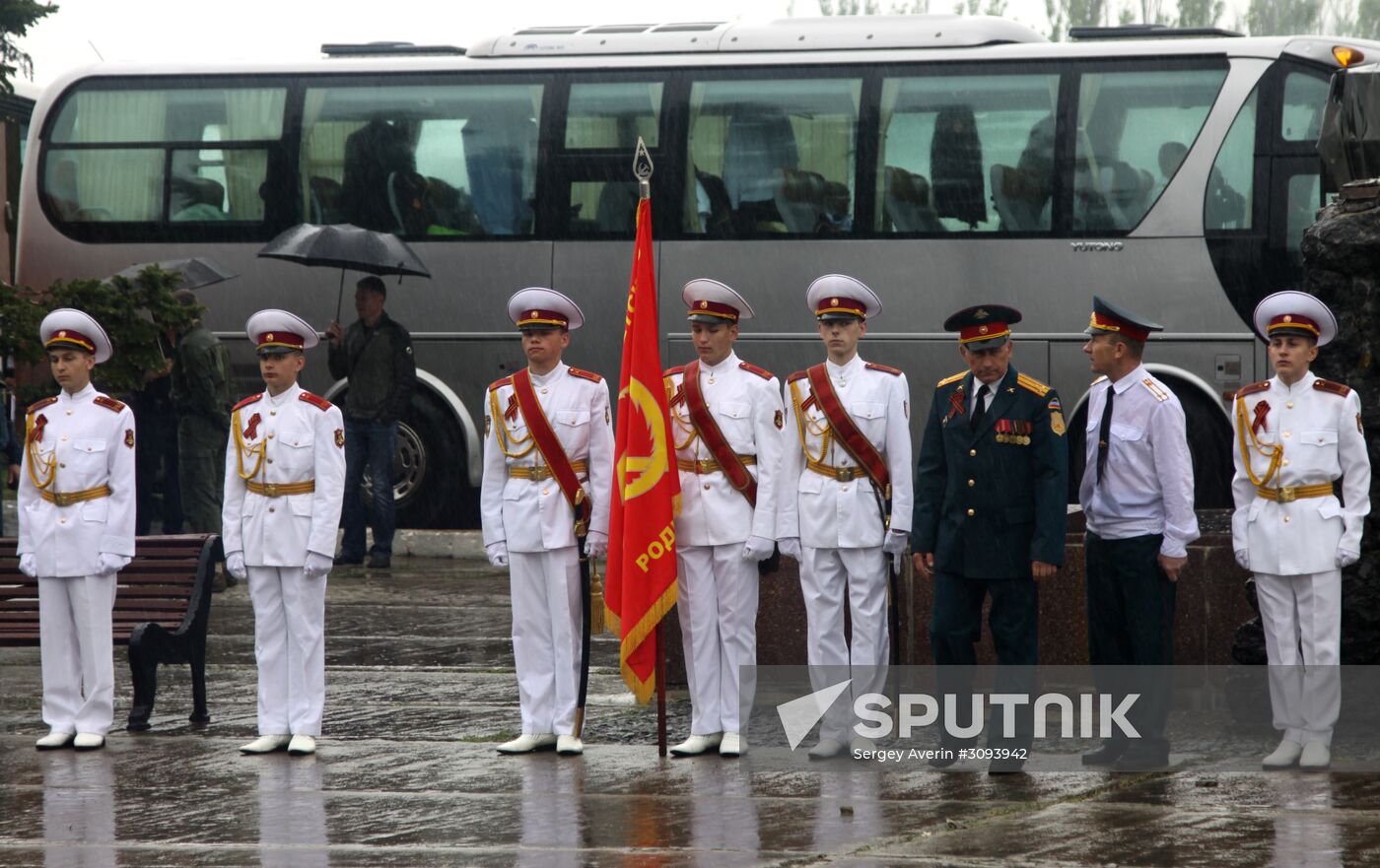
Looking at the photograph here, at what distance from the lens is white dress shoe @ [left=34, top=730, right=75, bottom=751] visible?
8.85m

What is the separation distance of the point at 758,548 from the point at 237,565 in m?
2.22

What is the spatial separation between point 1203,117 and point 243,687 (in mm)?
8767

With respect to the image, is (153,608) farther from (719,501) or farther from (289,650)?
(719,501)

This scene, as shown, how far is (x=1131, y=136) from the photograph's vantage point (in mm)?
15891

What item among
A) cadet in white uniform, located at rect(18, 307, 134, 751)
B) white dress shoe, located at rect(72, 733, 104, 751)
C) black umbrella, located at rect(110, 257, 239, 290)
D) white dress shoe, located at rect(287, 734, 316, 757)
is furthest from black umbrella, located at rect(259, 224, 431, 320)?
white dress shoe, located at rect(287, 734, 316, 757)

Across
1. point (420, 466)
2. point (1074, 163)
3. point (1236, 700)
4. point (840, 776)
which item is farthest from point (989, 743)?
point (420, 466)

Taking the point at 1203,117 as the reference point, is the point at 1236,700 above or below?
below

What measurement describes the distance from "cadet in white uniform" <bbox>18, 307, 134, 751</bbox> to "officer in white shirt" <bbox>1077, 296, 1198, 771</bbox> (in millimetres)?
4133

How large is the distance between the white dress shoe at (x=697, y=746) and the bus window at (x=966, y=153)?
847 cm

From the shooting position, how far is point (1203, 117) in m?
15.6

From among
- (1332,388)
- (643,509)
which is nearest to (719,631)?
(643,509)

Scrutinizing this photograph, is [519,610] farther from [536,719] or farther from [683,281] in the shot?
[683,281]

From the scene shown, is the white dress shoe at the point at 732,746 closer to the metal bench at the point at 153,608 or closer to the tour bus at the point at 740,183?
the metal bench at the point at 153,608

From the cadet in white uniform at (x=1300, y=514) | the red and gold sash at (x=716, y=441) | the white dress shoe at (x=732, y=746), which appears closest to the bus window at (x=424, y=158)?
the red and gold sash at (x=716, y=441)
